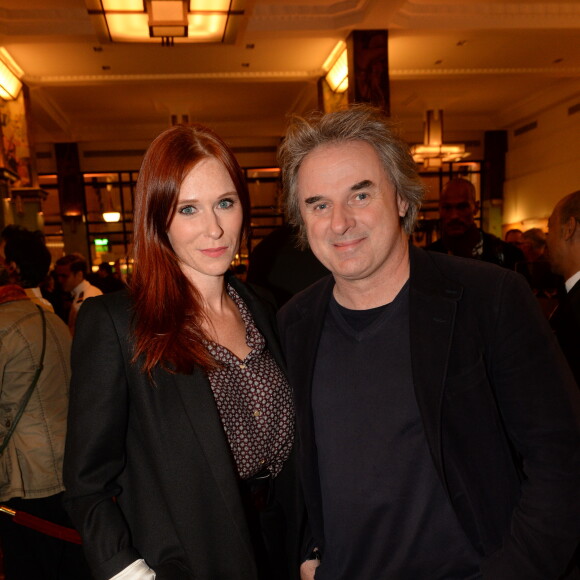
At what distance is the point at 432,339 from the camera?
1.33 metres

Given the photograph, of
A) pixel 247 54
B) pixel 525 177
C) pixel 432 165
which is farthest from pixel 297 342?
pixel 525 177

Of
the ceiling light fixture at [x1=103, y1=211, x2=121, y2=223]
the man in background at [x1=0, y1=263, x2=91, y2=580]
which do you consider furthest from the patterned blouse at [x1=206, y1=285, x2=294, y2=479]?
the ceiling light fixture at [x1=103, y1=211, x2=121, y2=223]

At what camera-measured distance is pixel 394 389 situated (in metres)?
1.39

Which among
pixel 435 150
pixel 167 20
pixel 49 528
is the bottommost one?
pixel 49 528

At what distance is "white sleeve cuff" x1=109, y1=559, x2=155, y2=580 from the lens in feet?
4.14

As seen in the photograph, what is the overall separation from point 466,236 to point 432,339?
230cm

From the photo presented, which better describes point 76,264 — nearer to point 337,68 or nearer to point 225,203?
point 225,203

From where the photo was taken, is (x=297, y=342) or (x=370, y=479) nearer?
(x=370, y=479)

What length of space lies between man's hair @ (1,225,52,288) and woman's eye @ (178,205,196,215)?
1.95 meters

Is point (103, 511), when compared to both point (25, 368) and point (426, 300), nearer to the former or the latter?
point (426, 300)

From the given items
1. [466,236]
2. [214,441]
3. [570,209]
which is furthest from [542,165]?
[214,441]

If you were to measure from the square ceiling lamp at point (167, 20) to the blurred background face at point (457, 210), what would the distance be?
3.11 metres

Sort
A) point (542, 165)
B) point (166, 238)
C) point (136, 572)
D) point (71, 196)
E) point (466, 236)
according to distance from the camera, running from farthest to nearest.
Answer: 1. point (71, 196)
2. point (542, 165)
3. point (466, 236)
4. point (166, 238)
5. point (136, 572)

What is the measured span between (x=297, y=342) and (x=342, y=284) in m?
0.23
